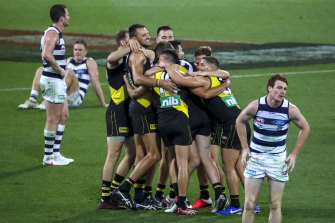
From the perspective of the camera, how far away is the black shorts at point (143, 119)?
10.1 m

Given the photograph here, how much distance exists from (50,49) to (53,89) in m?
0.64

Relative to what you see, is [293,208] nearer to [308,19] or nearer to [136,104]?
[136,104]

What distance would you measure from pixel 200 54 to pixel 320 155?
342cm

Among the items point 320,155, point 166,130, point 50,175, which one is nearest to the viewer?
point 166,130

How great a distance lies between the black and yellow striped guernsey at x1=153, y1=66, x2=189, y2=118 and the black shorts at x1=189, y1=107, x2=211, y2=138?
139 mm

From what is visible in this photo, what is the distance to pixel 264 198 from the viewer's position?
10578 mm

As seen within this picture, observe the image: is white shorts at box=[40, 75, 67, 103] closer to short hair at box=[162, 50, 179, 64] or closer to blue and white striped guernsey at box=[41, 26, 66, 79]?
blue and white striped guernsey at box=[41, 26, 66, 79]

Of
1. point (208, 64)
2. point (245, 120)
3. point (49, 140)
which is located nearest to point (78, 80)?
point (49, 140)

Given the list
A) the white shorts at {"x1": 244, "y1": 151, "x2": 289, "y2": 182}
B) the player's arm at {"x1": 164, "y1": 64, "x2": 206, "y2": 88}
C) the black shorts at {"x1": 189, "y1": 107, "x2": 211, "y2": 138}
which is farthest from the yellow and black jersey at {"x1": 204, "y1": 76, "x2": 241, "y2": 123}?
the white shorts at {"x1": 244, "y1": 151, "x2": 289, "y2": 182}

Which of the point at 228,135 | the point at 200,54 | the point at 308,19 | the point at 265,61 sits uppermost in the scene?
the point at 308,19

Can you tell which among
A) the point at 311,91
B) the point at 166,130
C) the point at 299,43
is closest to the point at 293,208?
the point at 166,130

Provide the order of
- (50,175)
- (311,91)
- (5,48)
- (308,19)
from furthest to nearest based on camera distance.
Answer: (308,19) < (5,48) < (311,91) < (50,175)

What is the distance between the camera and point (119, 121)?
34.3ft

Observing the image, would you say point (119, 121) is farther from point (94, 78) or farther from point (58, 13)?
point (94, 78)
